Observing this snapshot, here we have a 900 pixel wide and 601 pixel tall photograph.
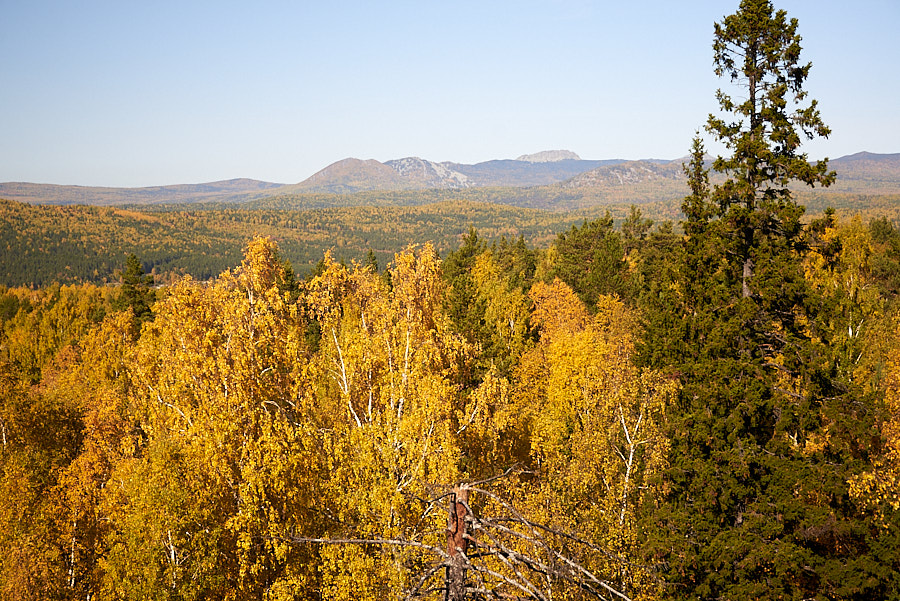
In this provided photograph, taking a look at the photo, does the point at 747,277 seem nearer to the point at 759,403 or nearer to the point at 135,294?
the point at 759,403

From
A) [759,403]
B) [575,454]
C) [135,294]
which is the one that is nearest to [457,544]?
[759,403]

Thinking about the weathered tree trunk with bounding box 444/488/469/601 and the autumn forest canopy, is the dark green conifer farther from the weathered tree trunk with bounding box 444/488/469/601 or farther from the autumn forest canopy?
the weathered tree trunk with bounding box 444/488/469/601

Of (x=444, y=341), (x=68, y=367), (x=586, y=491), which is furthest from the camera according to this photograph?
(x=68, y=367)

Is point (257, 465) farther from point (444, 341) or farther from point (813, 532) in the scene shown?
point (813, 532)

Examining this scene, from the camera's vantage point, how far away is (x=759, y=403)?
17.7 meters

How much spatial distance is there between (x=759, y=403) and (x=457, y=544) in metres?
15.4

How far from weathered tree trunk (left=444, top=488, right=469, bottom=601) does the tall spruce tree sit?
49.5ft

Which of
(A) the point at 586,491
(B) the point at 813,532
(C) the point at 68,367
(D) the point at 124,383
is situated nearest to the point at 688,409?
Answer: (B) the point at 813,532

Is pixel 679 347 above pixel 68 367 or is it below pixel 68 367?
above

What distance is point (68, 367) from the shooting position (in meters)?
56.0

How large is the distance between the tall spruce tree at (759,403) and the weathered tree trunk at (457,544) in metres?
15.1

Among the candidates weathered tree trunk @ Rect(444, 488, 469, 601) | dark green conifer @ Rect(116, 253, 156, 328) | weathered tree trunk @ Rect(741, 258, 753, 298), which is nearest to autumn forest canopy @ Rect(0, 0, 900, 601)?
weathered tree trunk @ Rect(741, 258, 753, 298)

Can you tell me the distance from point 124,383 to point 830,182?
46.6m

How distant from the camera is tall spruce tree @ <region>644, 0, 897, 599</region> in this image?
700 inches
